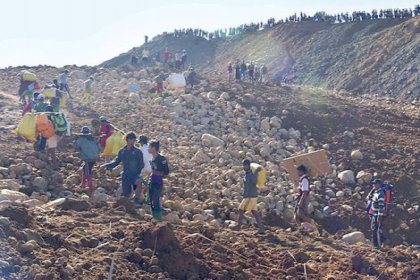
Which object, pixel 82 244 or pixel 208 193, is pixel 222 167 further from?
pixel 82 244

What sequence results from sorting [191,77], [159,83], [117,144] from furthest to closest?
[191,77], [159,83], [117,144]

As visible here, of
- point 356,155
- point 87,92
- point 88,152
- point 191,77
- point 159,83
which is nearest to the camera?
point 88,152

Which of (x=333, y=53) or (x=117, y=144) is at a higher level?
(x=333, y=53)

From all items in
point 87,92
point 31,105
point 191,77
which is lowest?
point 31,105

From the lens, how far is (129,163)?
7887 millimetres

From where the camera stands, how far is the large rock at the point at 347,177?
12.7m

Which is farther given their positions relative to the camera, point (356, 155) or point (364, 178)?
point (356, 155)

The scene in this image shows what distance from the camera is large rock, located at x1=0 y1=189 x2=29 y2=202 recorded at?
721 centimetres

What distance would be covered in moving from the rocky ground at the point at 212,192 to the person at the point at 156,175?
222 millimetres

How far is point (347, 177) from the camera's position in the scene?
12.7m

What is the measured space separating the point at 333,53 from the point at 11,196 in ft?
109

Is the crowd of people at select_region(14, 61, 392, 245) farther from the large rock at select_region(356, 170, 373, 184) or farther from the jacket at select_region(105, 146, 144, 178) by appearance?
the large rock at select_region(356, 170, 373, 184)

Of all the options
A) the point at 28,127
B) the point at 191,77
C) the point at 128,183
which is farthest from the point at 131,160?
the point at 191,77

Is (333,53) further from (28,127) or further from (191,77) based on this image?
(28,127)
